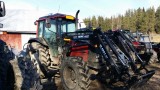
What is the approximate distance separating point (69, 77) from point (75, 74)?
0.63 meters

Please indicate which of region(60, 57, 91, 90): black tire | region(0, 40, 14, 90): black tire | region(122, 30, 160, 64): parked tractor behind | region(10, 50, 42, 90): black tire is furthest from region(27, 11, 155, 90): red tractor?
region(122, 30, 160, 64): parked tractor behind

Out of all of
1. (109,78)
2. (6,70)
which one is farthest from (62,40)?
(6,70)

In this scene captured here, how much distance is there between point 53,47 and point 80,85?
8.85 feet

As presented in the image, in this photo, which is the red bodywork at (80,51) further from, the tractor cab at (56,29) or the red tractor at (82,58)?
the tractor cab at (56,29)

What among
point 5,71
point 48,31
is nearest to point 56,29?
point 48,31

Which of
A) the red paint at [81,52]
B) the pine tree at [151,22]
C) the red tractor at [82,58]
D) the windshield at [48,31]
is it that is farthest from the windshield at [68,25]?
the pine tree at [151,22]

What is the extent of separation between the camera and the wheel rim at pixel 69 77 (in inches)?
320

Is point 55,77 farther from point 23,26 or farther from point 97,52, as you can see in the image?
point 23,26

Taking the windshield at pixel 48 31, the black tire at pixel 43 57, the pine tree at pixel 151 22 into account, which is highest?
the pine tree at pixel 151 22

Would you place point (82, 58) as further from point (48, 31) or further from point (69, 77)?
point (48, 31)

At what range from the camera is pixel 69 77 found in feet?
27.4

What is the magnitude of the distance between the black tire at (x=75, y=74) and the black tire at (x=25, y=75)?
2439 mm

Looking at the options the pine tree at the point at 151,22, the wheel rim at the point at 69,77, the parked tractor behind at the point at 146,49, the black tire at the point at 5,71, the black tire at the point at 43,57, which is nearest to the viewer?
the black tire at the point at 5,71

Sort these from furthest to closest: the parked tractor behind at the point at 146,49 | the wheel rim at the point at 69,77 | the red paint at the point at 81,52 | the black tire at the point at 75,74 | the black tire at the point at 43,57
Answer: the parked tractor behind at the point at 146,49 < the black tire at the point at 43,57 < the red paint at the point at 81,52 < the wheel rim at the point at 69,77 < the black tire at the point at 75,74
